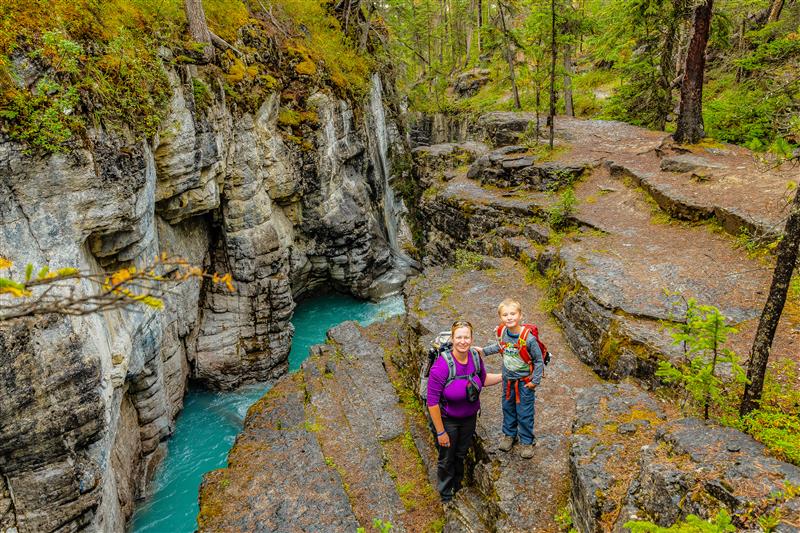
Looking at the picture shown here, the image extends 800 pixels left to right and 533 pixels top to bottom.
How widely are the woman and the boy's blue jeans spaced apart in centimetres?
33

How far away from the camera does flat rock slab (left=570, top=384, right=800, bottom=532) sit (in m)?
4.10

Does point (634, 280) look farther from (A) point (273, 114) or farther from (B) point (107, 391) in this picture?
(A) point (273, 114)

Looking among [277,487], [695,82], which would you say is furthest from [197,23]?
[695,82]

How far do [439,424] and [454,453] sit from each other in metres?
0.92

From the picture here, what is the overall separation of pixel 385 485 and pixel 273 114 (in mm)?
14377

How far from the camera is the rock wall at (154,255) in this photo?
347 inches

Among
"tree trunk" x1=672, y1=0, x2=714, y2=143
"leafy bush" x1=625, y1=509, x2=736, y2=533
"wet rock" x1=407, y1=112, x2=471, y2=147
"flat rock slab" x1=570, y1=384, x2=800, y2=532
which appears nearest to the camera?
"leafy bush" x1=625, y1=509, x2=736, y2=533

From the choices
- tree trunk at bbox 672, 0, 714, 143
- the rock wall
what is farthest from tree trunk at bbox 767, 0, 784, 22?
the rock wall

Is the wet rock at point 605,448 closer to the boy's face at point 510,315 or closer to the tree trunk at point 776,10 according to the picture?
the boy's face at point 510,315

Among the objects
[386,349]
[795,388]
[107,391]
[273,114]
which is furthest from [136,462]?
[795,388]

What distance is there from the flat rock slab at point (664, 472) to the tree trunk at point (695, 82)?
1346cm

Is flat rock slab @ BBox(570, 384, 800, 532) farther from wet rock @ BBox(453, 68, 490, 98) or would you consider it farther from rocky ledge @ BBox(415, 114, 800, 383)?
wet rock @ BBox(453, 68, 490, 98)

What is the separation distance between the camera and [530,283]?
44.5 ft

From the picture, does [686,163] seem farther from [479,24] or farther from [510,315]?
[479,24]
